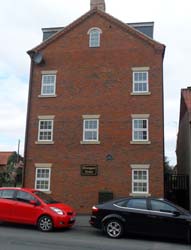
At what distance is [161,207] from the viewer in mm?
10984

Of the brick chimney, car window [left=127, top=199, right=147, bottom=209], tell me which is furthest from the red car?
the brick chimney

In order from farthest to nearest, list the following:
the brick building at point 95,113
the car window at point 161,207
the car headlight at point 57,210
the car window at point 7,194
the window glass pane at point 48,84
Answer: the window glass pane at point 48,84, the brick building at point 95,113, the car window at point 7,194, the car headlight at point 57,210, the car window at point 161,207

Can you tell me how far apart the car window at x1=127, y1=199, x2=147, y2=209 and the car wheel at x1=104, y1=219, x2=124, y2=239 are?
748mm

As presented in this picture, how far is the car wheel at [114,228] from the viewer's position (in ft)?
35.8

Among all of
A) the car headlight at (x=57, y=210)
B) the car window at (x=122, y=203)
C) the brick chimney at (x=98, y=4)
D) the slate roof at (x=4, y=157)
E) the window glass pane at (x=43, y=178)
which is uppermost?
the brick chimney at (x=98, y=4)

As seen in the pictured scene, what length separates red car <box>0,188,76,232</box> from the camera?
1179 cm

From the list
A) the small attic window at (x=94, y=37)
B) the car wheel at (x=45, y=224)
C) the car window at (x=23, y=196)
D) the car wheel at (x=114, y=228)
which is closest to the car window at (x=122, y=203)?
the car wheel at (x=114, y=228)

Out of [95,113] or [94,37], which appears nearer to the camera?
[95,113]

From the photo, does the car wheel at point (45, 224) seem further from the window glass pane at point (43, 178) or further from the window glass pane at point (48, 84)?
the window glass pane at point (48, 84)

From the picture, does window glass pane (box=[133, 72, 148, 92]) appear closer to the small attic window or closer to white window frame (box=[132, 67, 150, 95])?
white window frame (box=[132, 67, 150, 95])

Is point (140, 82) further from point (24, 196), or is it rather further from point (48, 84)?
point (24, 196)

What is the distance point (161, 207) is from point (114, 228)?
183 cm

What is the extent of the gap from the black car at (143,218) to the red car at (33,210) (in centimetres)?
140

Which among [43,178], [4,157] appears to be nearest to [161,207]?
[43,178]
